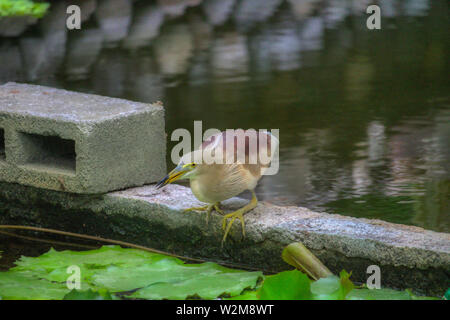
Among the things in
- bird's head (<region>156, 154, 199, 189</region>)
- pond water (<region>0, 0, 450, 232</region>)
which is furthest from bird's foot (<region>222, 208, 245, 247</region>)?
pond water (<region>0, 0, 450, 232</region>)

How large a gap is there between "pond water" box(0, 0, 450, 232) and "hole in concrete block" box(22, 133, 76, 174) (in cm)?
90

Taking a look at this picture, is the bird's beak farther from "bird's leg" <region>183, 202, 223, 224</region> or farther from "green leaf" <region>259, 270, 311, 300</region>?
"green leaf" <region>259, 270, 311, 300</region>

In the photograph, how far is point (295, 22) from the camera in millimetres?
9133

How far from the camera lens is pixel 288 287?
6.93ft

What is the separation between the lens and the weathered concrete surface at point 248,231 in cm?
273

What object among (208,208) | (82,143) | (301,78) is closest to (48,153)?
(82,143)

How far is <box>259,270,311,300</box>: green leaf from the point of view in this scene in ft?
6.91

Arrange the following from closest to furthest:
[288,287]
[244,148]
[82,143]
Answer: [288,287] < [244,148] < [82,143]

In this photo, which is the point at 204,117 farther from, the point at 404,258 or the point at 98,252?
the point at 404,258

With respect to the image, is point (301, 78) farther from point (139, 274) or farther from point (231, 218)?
point (139, 274)

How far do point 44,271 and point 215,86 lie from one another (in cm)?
349

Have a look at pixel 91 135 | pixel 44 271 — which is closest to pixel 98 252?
pixel 44 271

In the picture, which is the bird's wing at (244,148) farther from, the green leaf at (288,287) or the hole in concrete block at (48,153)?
the green leaf at (288,287)

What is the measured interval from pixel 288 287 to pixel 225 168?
0.93 meters
